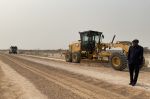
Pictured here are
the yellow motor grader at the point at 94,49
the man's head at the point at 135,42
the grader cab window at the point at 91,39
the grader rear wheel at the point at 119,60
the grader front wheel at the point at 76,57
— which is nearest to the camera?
the man's head at the point at 135,42

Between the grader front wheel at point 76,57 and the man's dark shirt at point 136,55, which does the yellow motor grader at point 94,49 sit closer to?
the grader front wheel at point 76,57

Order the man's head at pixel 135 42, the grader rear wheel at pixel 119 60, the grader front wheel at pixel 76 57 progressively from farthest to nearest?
the grader front wheel at pixel 76 57 < the grader rear wheel at pixel 119 60 < the man's head at pixel 135 42


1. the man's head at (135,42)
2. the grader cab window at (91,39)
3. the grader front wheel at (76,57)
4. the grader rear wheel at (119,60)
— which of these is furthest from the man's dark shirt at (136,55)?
the grader front wheel at (76,57)

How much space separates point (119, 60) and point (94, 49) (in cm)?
653

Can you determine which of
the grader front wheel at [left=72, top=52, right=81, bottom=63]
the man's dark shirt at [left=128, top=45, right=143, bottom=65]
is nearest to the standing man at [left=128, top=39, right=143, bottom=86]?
the man's dark shirt at [left=128, top=45, right=143, bottom=65]

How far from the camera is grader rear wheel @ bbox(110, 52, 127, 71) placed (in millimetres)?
19120

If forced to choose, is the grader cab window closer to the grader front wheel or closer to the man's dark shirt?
the grader front wheel

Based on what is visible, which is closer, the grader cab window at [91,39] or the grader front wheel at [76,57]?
the grader cab window at [91,39]

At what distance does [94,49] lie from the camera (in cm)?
2586

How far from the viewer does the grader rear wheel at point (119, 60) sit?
62.7ft

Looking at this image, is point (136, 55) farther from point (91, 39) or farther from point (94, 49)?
point (91, 39)

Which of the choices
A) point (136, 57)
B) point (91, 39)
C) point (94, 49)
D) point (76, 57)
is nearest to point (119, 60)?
point (94, 49)

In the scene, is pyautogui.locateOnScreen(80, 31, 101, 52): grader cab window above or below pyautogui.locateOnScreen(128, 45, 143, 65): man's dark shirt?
above

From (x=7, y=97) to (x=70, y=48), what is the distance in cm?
2100
